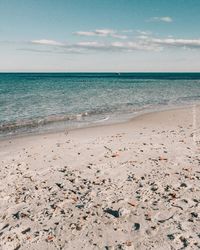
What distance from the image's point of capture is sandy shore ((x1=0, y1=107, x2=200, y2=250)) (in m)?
6.89

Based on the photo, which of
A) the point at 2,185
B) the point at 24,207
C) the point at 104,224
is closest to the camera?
Answer: the point at 104,224

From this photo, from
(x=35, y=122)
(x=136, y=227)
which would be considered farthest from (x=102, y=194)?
(x=35, y=122)

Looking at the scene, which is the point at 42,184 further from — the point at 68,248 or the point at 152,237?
the point at 152,237

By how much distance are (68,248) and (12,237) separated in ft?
4.46

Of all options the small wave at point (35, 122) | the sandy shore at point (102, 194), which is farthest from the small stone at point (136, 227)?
the small wave at point (35, 122)

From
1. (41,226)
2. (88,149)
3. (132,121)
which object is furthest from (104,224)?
(132,121)

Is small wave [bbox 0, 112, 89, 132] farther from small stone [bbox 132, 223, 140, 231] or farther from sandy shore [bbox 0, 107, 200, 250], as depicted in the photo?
small stone [bbox 132, 223, 140, 231]

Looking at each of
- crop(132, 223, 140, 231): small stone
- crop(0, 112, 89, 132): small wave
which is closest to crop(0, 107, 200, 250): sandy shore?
crop(132, 223, 140, 231): small stone

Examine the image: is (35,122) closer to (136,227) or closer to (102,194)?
(102,194)

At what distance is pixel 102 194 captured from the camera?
9.07 m

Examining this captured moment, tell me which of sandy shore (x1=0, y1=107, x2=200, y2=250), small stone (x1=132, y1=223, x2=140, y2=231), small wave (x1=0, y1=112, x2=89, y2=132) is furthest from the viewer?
small wave (x1=0, y1=112, x2=89, y2=132)

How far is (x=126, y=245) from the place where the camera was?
21.4ft

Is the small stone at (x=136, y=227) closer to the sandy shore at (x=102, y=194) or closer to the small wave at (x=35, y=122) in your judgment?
Result: the sandy shore at (x=102, y=194)

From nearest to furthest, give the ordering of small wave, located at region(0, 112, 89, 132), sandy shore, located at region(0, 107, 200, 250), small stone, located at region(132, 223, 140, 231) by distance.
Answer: sandy shore, located at region(0, 107, 200, 250)
small stone, located at region(132, 223, 140, 231)
small wave, located at region(0, 112, 89, 132)
